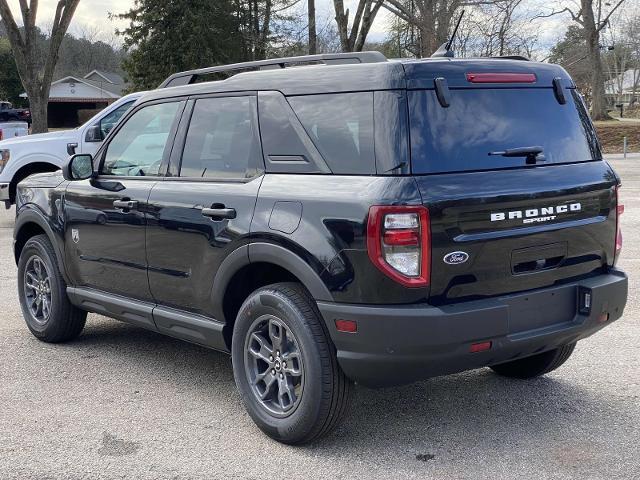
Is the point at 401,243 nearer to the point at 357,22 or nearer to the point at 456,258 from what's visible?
the point at 456,258

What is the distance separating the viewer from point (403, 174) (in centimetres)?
358

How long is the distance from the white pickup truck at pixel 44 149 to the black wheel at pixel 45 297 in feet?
19.6

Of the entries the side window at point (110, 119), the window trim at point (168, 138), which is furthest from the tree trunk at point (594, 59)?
→ the window trim at point (168, 138)

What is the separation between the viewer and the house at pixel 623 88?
299 feet

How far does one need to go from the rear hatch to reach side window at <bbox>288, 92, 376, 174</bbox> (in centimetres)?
23

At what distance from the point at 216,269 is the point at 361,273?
3.53 feet

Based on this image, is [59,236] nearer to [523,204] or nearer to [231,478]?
[231,478]

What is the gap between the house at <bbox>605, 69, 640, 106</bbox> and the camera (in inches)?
3586

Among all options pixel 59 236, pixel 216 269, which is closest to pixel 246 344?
pixel 216 269

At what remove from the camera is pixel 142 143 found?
17.1ft

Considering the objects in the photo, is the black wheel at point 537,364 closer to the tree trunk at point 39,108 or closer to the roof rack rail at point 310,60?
the roof rack rail at point 310,60

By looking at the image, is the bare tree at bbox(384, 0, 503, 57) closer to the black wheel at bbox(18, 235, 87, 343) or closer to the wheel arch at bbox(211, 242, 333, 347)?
the black wheel at bbox(18, 235, 87, 343)

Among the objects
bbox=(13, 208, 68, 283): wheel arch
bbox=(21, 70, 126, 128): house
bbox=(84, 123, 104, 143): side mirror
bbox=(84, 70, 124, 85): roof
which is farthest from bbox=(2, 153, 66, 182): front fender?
bbox=(84, 70, 124, 85): roof

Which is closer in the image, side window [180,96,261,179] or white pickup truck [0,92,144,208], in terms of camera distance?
side window [180,96,261,179]
